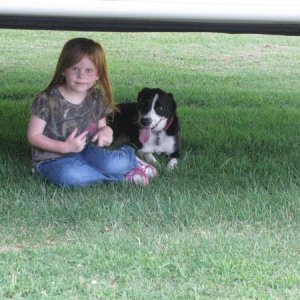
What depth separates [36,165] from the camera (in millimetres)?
5594

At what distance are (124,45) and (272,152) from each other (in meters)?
10.2

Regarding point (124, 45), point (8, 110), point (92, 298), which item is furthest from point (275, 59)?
point (92, 298)

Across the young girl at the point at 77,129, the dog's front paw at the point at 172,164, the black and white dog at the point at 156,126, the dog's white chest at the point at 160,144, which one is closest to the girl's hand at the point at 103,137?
the young girl at the point at 77,129

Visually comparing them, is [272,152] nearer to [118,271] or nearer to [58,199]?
[58,199]

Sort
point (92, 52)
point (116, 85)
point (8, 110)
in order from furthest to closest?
point (116, 85), point (8, 110), point (92, 52)

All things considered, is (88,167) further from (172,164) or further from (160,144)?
(160,144)

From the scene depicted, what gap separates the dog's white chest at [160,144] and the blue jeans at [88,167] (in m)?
0.69

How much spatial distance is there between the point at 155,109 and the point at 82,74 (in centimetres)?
111

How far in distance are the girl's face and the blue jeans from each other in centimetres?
47

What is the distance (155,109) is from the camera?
6.51 m

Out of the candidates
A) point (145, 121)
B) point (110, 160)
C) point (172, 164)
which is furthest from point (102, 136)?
point (145, 121)

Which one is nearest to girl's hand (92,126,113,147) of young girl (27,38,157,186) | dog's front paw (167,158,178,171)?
young girl (27,38,157,186)

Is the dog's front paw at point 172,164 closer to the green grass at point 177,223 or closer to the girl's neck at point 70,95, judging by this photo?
the green grass at point 177,223

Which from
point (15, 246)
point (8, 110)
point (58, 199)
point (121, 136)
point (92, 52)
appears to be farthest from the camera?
point (8, 110)
